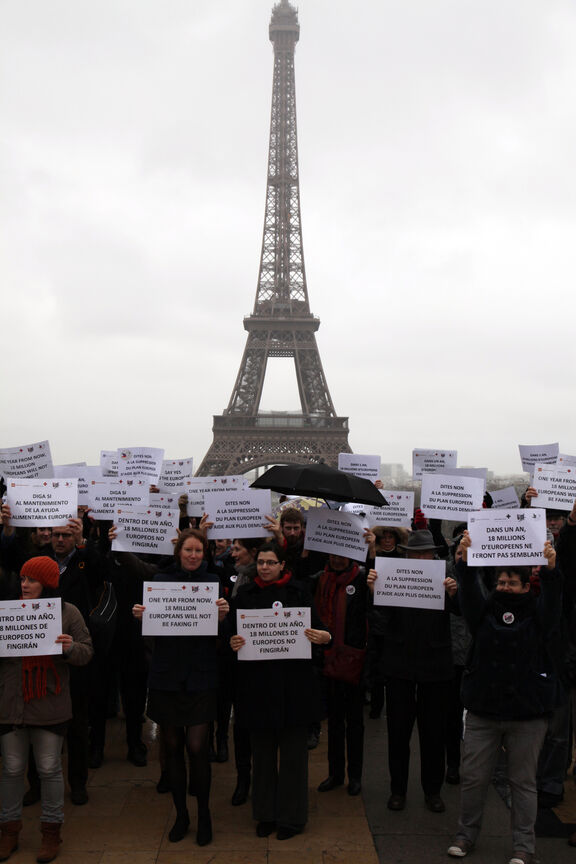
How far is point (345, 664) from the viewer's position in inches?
222

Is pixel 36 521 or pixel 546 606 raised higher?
pixel 36 521

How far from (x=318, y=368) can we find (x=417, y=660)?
46.9 m

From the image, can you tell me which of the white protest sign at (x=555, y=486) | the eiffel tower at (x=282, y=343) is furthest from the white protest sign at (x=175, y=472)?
the eiffel tower at (x=282, y=343)

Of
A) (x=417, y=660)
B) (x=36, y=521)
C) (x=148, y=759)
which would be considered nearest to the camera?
(x=417, y=660)

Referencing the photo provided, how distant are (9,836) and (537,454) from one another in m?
6.99

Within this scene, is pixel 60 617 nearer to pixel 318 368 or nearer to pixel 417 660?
pixel 417 660

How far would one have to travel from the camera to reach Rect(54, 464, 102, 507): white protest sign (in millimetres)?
8133

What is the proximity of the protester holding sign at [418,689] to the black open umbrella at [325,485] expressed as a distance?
3.20 ft

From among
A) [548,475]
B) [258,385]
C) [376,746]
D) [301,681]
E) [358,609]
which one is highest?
[258,385]

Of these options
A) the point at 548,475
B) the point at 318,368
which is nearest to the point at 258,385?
the point at 318,368

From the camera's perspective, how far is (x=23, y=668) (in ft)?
15.7

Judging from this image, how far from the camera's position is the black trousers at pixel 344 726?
5.71m

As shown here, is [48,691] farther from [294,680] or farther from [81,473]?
[81,473]

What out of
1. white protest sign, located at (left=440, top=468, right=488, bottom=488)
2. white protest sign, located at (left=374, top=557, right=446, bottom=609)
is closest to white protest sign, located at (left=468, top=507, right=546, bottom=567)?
white protest sign, located at (left=374, top=557, right=446, bottom=609)
